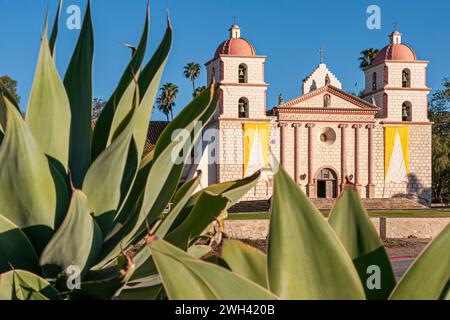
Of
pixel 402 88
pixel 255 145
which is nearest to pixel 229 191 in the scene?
pixel 255 145

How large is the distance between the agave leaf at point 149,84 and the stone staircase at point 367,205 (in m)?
38.2

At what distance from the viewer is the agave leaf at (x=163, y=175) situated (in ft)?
6.61

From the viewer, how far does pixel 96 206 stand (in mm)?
1933

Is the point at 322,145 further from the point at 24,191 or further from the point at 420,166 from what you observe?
the point at 24,191

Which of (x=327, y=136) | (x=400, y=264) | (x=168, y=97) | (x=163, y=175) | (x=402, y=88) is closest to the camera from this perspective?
(x=163, y=175)

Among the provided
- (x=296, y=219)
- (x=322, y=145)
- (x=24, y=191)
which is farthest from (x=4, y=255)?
(x=322, y=145)

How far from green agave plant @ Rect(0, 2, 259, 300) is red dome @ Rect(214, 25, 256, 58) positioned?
4364cm

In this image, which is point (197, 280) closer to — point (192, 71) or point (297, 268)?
point (297, 268)

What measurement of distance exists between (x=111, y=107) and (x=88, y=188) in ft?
1.41

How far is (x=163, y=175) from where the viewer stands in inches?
82.7

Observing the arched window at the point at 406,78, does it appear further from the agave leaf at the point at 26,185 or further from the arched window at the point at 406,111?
the agave leaf at the point at 26,185

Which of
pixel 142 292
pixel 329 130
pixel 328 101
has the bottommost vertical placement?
pixel 142 292

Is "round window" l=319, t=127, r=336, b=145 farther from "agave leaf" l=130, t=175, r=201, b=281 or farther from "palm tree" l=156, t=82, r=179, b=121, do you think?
"agave leaf" l=130, t=175, r=201, b=281

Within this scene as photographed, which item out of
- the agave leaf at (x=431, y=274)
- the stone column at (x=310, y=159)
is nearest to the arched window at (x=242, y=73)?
the stone column at (x=310, y=159)
